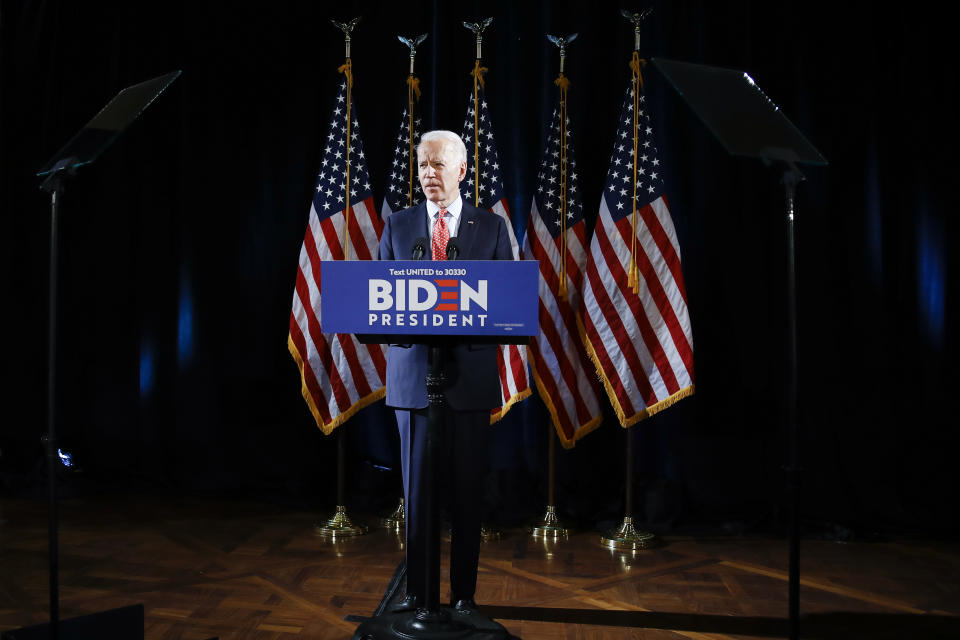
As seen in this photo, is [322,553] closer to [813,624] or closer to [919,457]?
[813,624]

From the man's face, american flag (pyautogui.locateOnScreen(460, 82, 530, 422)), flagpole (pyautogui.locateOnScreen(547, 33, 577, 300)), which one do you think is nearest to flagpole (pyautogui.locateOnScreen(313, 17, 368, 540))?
american flag (pyautogui.locateOnScreen(460, 82, 530, 422))

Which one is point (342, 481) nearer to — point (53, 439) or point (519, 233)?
point (519, 233)

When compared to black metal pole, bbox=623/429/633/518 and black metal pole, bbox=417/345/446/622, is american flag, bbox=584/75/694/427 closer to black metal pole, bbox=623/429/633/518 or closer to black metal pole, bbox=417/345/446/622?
black metal pole, bbox=623/429/633/518

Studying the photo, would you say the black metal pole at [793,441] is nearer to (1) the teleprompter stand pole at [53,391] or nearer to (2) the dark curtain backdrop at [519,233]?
(1) the teleprompter stand pole at [53,391]

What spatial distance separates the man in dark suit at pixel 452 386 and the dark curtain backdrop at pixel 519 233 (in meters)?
1.85

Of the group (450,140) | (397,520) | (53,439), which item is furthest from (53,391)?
(397,520)

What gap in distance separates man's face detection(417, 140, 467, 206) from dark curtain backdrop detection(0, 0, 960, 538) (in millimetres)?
1994

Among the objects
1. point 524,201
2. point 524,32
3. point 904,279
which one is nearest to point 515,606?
point 524,201

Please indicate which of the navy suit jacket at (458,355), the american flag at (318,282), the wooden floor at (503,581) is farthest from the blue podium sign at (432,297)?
the american flag at (318,282)

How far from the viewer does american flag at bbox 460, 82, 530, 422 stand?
3865 millimetres

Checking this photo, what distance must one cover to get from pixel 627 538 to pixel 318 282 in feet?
6.15

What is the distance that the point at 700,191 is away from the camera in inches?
167

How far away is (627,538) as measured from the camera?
3.73 m

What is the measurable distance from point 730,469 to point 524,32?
8.28ft
